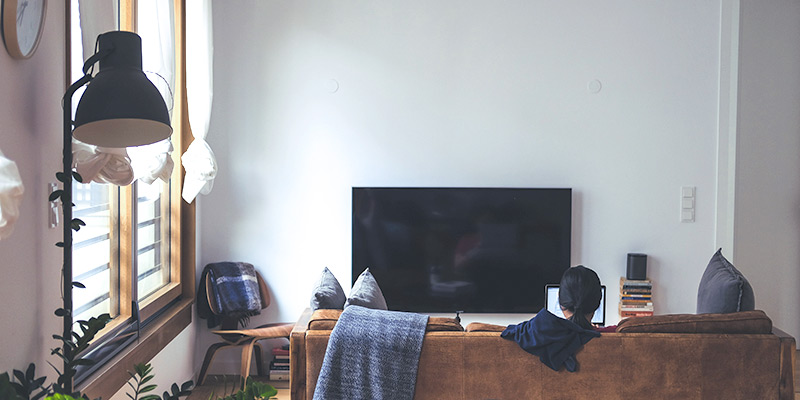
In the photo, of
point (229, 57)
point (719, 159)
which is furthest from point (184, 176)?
point (719, 159)

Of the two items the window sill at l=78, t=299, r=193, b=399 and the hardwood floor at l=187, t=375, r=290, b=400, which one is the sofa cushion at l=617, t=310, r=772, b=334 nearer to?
the window sill at l=78, t=299, r=193, b=399

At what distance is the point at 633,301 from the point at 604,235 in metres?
0.51

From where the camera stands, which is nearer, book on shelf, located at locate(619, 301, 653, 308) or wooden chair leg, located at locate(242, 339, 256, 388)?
wooden chair leg, located at locate(242, 339, 256, 388)

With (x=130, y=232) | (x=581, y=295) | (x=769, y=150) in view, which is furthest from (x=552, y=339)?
(x=769, y=150)

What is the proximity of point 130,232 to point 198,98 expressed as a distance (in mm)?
1256

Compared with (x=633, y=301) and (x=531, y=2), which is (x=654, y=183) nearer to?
(x=633, y=301)

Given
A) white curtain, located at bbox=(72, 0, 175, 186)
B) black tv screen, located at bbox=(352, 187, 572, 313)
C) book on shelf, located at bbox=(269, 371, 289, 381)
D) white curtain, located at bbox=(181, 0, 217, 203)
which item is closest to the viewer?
white curtain, located at bbox=(72, 0, 175, 186)

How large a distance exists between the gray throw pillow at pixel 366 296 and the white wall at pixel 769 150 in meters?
3.43

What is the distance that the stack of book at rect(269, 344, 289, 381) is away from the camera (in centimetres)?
445

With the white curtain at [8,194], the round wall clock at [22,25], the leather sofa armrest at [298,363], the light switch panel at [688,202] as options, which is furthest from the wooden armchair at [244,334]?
the light switch panel at [688,202]

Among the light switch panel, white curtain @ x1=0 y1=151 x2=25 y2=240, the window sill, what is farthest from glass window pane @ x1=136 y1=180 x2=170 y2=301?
the light switch panel

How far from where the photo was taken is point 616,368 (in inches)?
104

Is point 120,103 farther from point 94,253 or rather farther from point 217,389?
point 217,389

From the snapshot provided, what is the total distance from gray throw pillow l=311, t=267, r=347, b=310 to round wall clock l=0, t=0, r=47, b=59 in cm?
149
